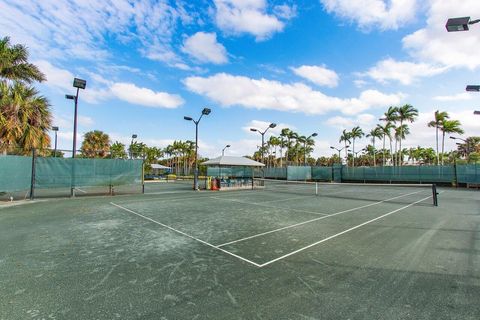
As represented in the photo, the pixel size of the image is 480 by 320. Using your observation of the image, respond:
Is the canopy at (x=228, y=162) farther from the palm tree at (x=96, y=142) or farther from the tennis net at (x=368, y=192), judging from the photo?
the palm tree at (x=96, y=142)

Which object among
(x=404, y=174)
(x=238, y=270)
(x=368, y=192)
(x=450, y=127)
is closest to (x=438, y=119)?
(x=450, y=127)

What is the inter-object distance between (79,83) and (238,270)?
55.7 feet

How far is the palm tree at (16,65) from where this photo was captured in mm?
14641

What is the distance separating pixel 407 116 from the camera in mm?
46156

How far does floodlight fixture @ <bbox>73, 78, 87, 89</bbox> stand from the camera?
15.5m

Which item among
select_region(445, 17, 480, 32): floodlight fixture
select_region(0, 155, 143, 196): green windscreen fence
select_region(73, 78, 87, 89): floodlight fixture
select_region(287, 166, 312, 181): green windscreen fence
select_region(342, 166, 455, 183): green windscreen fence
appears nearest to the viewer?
select_region(445, 17, 480, 32): floodlight fixture

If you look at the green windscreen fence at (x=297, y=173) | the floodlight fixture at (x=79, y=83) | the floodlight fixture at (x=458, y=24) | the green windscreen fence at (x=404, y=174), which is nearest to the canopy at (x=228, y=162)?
the floodlight fixture at (x=79, y=83)

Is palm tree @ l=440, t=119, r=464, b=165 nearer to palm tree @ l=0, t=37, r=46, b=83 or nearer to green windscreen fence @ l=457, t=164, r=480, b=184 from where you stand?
green windscreen fence @ l=457, t=164, r=480, b=184

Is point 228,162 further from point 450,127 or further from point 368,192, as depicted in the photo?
point 450,127

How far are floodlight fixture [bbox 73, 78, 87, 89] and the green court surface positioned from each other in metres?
10.4

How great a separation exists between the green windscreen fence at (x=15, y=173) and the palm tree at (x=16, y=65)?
228 inches

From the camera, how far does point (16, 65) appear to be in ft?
50.6

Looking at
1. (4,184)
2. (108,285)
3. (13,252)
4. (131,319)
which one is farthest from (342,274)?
(4,184)

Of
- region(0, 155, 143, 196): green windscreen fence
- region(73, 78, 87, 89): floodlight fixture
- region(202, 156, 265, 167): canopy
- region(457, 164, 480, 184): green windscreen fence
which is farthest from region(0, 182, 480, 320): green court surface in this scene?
region(457, 164, 480, 184): green windscreen fence
